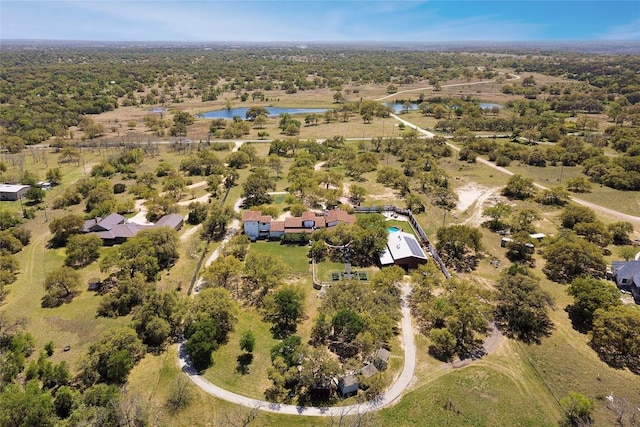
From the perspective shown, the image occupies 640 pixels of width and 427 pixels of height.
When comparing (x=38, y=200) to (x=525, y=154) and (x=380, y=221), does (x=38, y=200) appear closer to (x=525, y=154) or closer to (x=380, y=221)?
(x=380, y=221)

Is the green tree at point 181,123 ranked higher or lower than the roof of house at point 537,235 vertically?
higher

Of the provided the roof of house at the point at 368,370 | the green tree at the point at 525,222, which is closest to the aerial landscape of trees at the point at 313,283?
the green tree at the point at 525,222

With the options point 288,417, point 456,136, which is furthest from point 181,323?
point 456,136

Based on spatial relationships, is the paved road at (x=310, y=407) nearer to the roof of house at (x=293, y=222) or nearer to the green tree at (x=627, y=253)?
the roof of house at (x=293, y=222)

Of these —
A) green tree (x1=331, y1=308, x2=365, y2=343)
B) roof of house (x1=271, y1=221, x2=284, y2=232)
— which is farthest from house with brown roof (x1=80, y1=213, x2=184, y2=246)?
green tree (x1=331, y1=308, x2=365, y2=343)

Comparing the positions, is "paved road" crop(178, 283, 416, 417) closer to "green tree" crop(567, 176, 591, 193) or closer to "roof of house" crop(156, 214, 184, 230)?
"roof of house" crop(156, 214, 184, 230)

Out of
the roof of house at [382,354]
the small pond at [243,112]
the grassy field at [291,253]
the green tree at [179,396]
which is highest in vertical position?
the roof of house at [382,354]
